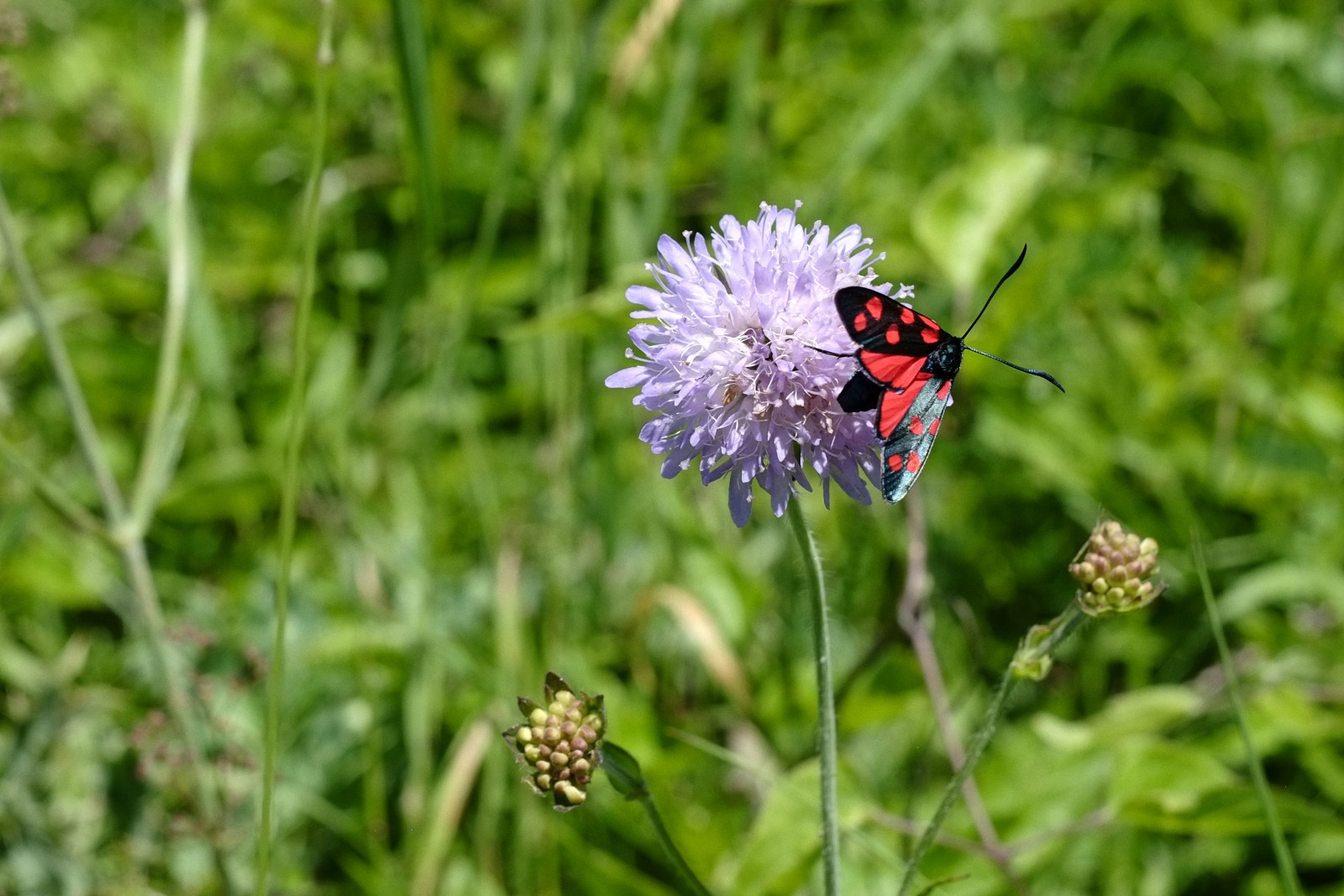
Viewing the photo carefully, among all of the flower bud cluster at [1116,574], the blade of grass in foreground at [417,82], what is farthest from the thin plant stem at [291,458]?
the flower bud cluster at [1116,574]

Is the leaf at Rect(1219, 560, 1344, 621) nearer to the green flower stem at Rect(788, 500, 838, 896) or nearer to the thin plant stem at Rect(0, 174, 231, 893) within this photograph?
the green flower stem at Rect(788, 500, 838, 896)

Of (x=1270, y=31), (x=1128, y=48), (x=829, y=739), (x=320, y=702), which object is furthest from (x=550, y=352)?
(x=1270, y=31)

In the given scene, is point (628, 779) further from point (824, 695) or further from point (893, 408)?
point (893, 408)

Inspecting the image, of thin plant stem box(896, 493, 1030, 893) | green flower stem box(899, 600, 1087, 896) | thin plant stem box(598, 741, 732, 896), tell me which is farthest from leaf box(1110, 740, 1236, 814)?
thin plant stem box(598, 741, 732, 896)

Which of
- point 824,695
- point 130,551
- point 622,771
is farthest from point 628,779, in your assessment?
point 130,551

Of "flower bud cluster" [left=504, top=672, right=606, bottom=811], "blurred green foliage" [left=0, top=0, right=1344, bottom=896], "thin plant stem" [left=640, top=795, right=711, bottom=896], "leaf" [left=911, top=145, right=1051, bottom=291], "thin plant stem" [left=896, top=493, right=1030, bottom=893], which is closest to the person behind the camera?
"flower bud cluster" [left=504, top=672, right=606, bottom=811]

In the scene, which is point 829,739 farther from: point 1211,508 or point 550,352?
point 1211,508

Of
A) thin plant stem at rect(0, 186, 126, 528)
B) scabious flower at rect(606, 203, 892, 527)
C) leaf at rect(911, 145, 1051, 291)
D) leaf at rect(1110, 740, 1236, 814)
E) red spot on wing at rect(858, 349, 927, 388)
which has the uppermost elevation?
leaf at rect(911, 145, 1051, 291)

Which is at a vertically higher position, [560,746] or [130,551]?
[130,551]
